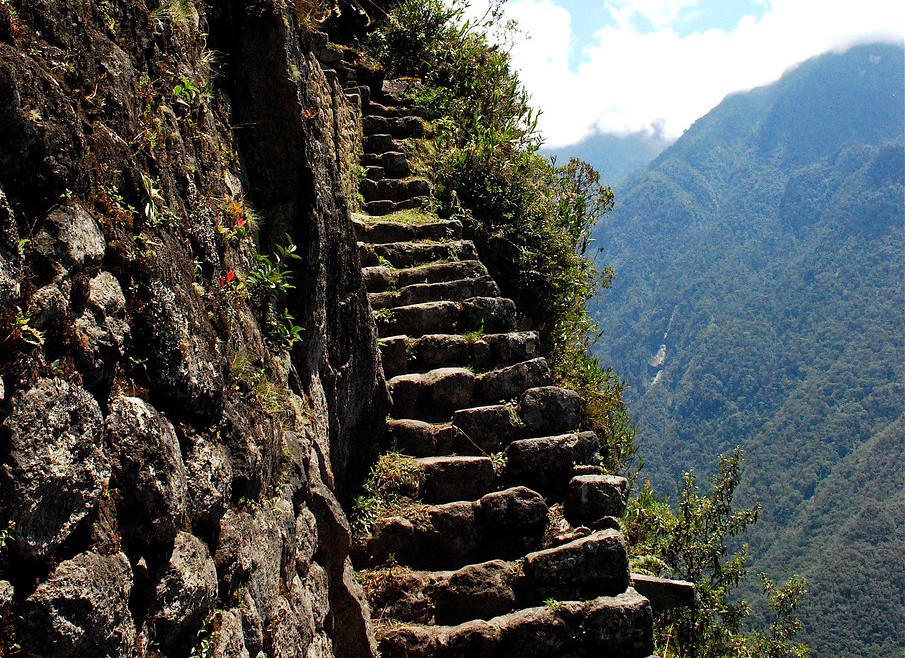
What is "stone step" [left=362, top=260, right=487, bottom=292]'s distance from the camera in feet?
23.2

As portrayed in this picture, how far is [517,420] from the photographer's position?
5.84 meters

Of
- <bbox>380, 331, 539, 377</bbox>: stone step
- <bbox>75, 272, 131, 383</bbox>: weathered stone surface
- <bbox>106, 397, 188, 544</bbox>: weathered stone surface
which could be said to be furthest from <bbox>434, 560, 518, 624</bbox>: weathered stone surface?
<bbox>75, 272, 131, 383</bbox>: weathered stone surface

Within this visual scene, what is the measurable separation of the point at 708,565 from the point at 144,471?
10535 mm

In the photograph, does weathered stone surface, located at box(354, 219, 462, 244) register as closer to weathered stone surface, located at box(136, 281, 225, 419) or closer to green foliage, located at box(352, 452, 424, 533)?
green foliage, located at box(352, 452, 424, 533)

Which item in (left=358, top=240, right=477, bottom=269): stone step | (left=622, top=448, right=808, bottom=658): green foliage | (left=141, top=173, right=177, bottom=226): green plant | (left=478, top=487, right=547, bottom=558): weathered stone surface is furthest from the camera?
(left=622, top=448, right=808, bottom=658): green foliage

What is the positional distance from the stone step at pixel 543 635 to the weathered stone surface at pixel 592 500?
0.71m

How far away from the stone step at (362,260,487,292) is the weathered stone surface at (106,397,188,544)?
4.97m

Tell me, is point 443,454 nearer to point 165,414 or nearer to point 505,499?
point 505,499

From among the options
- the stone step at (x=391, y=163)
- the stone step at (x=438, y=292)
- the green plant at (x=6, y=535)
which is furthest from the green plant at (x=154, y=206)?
the stone step at (x=391, y=163)

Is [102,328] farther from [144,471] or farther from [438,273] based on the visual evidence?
[438,273]

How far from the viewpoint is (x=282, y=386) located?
357 cm

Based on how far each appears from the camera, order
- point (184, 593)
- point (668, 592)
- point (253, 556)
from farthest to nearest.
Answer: point (668, 592)
point (253, 556)
point (184, 593)

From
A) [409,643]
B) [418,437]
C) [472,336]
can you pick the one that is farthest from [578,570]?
[472,336]

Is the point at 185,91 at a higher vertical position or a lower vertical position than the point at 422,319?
lower
